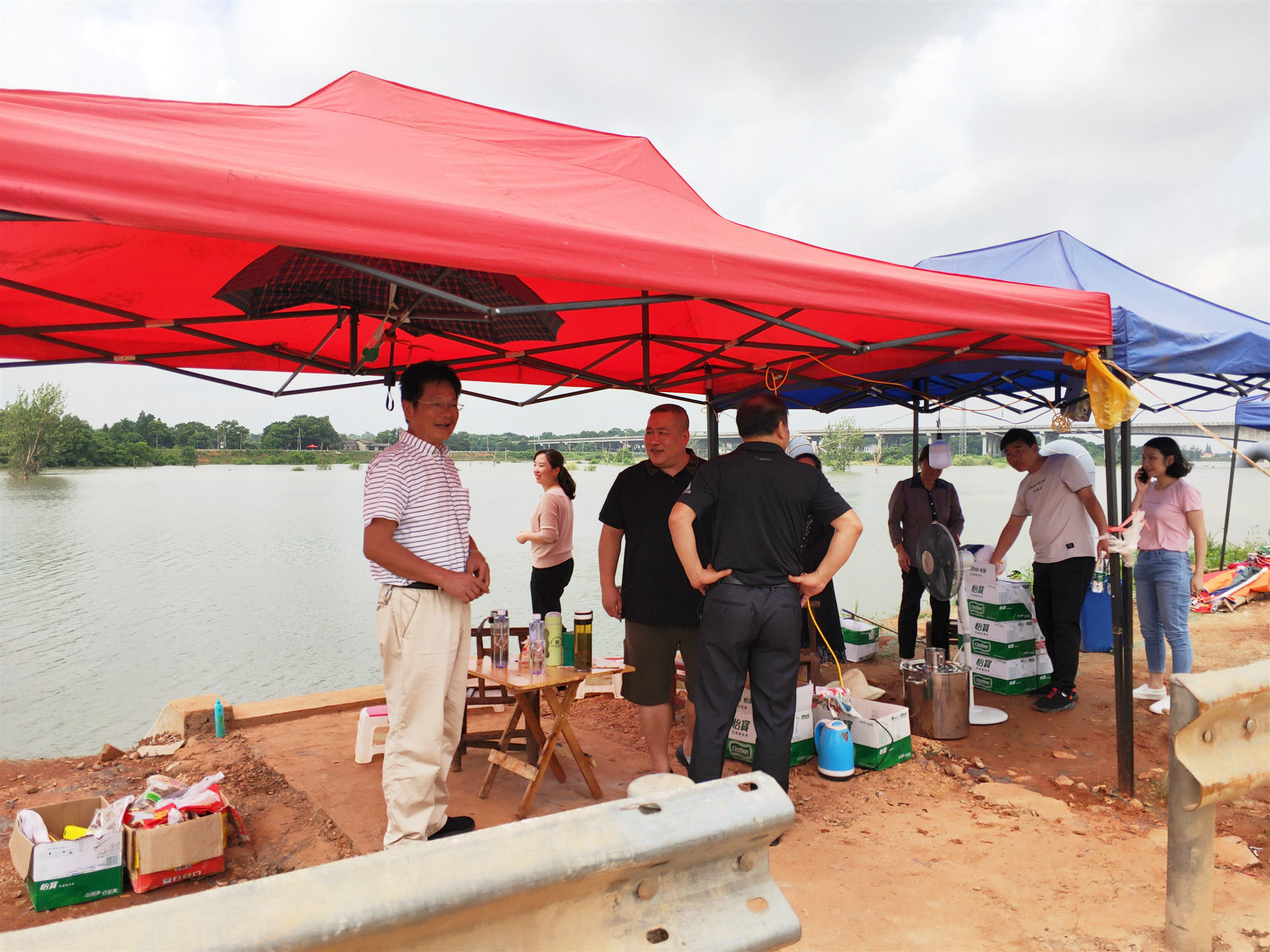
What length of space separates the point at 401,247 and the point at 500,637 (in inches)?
90.5

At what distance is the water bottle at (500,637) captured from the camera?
12.9 feet

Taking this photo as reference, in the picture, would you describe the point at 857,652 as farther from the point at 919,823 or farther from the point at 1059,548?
the point at 919,823

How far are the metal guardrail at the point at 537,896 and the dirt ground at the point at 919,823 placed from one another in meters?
1.50

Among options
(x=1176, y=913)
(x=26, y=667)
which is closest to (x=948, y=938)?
(x=1176, y=913)

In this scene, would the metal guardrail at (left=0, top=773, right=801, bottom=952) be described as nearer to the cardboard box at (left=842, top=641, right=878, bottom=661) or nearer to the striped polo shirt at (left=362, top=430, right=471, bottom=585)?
the striped polo shirt at (left=362, top=430, right=471, bottom=585)

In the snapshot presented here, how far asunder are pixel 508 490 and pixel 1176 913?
4760cm

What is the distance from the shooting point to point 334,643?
40.0ft

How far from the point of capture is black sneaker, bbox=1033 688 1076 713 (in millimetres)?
5480

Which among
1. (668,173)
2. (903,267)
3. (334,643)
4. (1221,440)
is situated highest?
(668,173)

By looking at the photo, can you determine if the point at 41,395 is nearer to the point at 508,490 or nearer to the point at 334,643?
the point at 334,643

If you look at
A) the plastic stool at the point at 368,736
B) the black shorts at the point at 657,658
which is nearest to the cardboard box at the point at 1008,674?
the black shorts at the point at 657,658

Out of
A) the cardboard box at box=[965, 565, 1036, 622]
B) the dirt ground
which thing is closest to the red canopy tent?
the cardboard box at box=[965, 565, 1036, 622]

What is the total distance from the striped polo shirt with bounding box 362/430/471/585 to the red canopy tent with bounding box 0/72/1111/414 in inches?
22.8

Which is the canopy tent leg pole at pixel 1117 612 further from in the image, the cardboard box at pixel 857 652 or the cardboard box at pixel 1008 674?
the cardboard box at pixel 857 652
